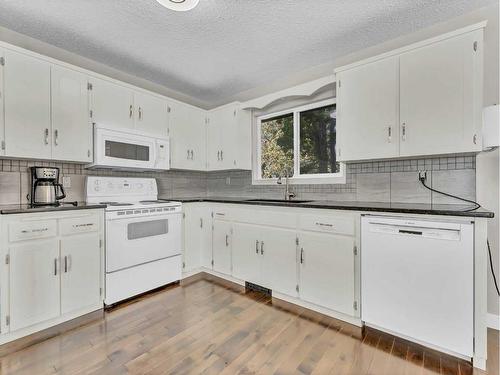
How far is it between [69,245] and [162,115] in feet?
5.81

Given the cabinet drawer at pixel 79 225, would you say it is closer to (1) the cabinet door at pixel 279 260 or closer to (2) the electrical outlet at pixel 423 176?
(1) the cabinet door at pixel 279 260

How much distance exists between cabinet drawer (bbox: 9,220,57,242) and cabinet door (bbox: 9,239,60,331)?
0.17 ft

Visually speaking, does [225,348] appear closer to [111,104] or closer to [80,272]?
[80,272]

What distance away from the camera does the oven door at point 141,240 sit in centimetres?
235

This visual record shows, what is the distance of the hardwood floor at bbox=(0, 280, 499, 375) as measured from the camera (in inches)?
60.3

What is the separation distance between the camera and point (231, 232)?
2.85 metres

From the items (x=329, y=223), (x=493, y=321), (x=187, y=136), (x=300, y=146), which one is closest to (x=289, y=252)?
(x=329, y=223)

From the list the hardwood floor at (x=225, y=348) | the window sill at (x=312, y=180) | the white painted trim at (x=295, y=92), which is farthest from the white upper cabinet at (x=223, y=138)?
the hardwood floor at (x=225, y=348)

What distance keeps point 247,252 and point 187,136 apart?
178 centimetres

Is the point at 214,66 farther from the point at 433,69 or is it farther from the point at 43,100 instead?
the point at 433,69

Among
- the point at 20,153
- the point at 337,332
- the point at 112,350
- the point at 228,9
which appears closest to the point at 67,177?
the point at 20,153

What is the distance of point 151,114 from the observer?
300cm

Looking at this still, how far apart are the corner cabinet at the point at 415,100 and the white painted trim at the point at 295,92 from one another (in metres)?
0.25

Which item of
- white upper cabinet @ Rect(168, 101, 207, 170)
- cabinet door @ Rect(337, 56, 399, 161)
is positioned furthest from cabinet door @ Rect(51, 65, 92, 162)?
cabinet door @ Rect(337, 56, 399, 161)
